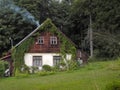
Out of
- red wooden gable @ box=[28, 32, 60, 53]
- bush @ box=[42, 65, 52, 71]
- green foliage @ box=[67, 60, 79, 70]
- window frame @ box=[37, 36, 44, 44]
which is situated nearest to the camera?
bush @ box=[42, 65, 52, 71]

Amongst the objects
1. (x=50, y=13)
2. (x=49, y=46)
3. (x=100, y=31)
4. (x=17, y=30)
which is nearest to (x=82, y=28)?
(x=50, y=13)

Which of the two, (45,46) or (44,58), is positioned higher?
(45,46)

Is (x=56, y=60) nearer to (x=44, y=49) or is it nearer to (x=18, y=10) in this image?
(x=44, y=49)

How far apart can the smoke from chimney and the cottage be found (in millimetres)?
14424

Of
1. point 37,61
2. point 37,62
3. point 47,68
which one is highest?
point 37,61

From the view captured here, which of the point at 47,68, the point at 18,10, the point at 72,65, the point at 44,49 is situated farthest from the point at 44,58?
the point at 18,10

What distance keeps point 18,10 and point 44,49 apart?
54.8ft

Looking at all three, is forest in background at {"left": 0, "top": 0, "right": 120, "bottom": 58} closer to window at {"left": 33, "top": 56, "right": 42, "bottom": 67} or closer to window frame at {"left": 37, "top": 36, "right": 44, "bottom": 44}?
window frame at {"left": 37, "top": 36, "right": 44, "bottom": 44}

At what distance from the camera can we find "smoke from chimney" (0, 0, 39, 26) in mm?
49281

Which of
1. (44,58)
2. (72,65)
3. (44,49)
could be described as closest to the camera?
(72,65)

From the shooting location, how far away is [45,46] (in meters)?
35.3

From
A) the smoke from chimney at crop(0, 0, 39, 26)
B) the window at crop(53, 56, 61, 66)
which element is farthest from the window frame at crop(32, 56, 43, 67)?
the smoke from chimney at crop(0, 0, 39, 26)

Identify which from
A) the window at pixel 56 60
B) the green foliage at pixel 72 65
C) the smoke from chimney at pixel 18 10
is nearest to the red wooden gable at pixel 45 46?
the window at pixel 56 60

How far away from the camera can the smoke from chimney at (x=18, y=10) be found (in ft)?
162
